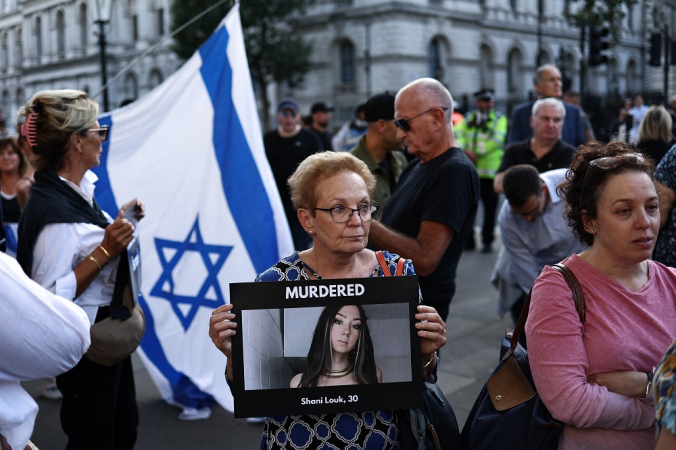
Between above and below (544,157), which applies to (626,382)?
below

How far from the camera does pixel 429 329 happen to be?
1.92 meters

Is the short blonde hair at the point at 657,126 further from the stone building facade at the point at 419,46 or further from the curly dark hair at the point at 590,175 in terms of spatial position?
the stone building facade at the point at 419,46

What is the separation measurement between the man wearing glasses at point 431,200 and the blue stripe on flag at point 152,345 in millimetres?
1707

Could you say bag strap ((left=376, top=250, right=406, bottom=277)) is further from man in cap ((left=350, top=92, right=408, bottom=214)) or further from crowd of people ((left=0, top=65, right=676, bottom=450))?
man in cap ((left=350, top=92, right=408, bottom=214))

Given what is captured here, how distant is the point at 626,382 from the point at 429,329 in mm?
578

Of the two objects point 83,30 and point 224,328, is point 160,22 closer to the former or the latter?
point 83,30

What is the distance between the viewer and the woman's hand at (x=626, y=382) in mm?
1921

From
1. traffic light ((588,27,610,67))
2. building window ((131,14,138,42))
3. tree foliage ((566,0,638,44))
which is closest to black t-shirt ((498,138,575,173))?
traffic light ((588,27,610,67))

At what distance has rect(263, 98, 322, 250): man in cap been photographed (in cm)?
767

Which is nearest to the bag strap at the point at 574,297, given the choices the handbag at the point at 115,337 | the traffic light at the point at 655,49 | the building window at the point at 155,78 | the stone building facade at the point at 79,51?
the handbag at the point at 115,337

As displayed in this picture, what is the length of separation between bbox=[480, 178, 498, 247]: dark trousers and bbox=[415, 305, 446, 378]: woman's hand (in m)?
7.25

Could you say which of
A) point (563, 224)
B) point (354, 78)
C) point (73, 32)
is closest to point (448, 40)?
point (354, 78)

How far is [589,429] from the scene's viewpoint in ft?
6.44

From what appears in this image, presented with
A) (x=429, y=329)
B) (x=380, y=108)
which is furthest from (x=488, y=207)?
(x=429, y=329)
